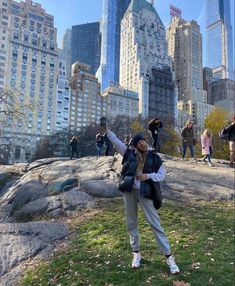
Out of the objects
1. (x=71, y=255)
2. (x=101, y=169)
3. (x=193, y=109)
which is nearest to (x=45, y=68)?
(x=193, y=109)

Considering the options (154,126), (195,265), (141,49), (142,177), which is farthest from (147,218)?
(141,49)

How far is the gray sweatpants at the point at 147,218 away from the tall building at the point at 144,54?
139 m

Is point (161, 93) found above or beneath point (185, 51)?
beneath

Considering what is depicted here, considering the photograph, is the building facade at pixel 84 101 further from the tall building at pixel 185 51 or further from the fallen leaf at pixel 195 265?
the fallen leaf at pixel 195 265

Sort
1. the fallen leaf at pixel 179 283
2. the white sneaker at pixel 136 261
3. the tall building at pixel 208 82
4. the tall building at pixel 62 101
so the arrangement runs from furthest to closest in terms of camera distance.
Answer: the tall building at pixel 208 82
the tall building at pixel 62 101
the white sneaker at pixel 136 261
the fallen leaf at pixel 179 283

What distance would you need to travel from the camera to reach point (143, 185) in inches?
240

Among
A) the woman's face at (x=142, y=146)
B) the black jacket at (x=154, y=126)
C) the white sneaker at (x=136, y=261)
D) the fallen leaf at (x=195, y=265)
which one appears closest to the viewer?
the woman's face at (x=142, y=146)

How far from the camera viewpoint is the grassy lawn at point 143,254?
20.8 feet

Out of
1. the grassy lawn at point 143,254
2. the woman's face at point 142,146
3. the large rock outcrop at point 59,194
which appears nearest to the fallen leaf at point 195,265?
the grassy lawn at point 143,254

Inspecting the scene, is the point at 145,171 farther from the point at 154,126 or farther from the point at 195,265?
the point at 154,126

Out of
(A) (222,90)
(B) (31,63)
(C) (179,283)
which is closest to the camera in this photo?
(C) (179,283)

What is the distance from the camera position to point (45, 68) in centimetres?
13500

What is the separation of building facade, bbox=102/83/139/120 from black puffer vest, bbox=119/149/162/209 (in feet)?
456

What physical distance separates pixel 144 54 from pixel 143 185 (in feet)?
521
